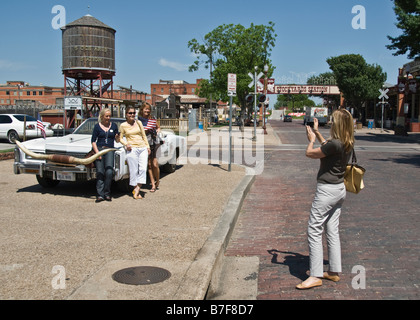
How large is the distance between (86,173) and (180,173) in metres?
4.19

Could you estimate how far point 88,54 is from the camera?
131 feet

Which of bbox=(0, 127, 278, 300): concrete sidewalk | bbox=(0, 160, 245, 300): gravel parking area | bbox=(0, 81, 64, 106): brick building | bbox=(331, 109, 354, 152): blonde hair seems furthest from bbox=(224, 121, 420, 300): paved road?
bbox=(0, 81, 64, 106): brick building

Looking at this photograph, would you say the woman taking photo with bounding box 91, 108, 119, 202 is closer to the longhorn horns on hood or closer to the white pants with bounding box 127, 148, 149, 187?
the longhorn horns on hood

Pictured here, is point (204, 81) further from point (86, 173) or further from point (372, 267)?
point (372, 267)

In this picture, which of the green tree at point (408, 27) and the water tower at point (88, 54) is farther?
the water tower at point (88, 54)

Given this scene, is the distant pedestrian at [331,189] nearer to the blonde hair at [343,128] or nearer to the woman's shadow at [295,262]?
the blonde hair at [343,128]

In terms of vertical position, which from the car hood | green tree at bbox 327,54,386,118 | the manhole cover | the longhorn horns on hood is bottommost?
the manhole cover

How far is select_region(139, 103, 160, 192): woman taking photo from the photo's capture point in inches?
362

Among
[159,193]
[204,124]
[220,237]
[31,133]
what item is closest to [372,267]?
[220,237]

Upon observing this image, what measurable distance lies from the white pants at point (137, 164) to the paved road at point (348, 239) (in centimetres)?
205

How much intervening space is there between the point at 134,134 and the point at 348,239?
14.6 ft

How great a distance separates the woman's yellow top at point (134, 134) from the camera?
8508 mm

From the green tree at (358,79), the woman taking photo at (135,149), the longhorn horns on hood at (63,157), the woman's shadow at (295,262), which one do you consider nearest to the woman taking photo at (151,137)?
the woman taking photo at (135,149)
